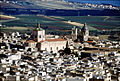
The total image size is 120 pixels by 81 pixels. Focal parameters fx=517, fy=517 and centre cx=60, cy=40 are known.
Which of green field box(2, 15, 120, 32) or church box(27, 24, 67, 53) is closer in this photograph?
church box(27, 24, 67, 53)

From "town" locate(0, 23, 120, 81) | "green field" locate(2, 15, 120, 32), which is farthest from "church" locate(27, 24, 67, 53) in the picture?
"green field" locate(2, 15, 120, 32)

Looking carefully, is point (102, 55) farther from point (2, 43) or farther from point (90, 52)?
point (2, 43)

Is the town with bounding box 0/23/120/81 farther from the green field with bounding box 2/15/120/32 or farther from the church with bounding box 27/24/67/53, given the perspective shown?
the green field with bounding box 2/15/120/32

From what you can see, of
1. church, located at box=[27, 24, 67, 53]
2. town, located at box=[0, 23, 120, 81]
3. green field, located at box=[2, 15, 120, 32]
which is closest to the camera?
town, located at box=[0, 23, 120, 81]

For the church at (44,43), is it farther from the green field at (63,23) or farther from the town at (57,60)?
the green field at (63,23)

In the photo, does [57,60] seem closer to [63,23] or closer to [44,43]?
[44,43]

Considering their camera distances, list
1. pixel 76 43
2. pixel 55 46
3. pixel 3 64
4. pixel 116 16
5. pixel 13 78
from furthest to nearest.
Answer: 1. pixel 116 16
2. pixel 76 43
3. pixel 55 46
4. pixel 3 64
5. pixel 13 78

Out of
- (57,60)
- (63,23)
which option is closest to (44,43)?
(57,60)

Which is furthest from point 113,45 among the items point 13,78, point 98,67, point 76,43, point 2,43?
point 13,78
